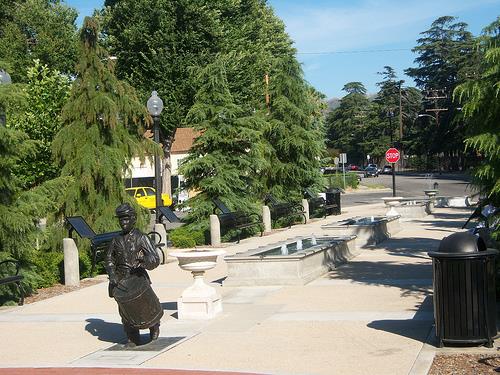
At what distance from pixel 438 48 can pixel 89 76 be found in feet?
329

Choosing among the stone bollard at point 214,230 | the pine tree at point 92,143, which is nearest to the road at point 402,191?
the stone bollard at point 214,230

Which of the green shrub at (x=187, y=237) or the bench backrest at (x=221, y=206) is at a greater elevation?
the bench backrest at (x=221, y=206)

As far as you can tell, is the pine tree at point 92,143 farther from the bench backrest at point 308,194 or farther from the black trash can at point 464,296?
the bench backrest at point 308,194

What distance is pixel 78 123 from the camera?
18.8 m

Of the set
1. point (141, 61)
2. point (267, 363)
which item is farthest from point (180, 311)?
point (141, 61)

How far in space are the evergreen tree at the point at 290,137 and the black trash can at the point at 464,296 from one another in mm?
24351

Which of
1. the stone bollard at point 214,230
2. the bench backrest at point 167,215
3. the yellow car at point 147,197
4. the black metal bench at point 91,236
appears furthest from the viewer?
the yellow car at point 147,197

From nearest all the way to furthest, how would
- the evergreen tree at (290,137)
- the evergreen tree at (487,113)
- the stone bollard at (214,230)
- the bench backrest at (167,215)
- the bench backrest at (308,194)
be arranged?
the evergreen tree at (487,113), the bench backrest at (167,215), the stone bollard at (214,230), the evergreen tree at (290,137), the bench backrest at (308,194)

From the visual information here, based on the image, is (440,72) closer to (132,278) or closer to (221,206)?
(221,206)

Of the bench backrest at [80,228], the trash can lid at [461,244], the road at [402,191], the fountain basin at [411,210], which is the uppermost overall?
the trash can lid at [461,244]

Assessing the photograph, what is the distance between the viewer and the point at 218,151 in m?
26.2

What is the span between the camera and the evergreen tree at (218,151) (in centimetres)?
2583

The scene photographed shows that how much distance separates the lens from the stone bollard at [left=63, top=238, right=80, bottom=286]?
15.0 m

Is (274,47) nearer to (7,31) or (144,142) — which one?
(7,31)
